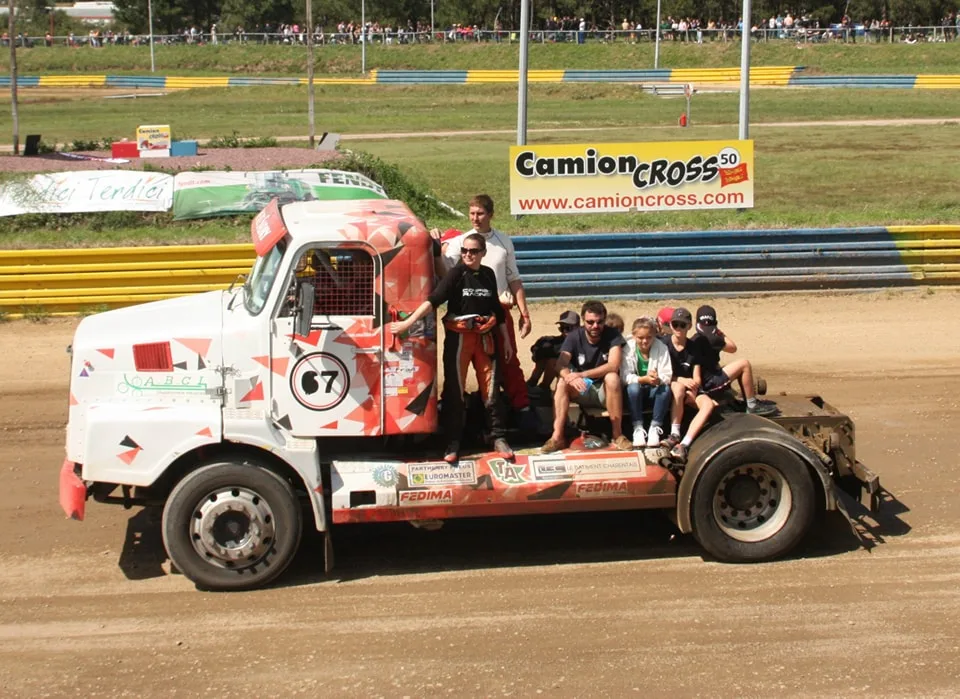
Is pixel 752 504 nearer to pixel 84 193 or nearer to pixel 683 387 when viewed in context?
pixel 683 387

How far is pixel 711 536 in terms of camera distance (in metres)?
7.82

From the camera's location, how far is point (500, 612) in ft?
23.9

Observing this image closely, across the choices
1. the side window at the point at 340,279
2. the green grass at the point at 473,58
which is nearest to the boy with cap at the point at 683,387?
the side window at the point at 340,279

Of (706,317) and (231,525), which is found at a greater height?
(706,317)

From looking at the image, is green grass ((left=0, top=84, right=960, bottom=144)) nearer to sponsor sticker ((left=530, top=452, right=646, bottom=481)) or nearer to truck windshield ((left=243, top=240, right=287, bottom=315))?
sponsor sticker ((left=530, top=452, right=646, bottom=481))

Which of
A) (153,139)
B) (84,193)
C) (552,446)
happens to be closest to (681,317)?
(552,446)

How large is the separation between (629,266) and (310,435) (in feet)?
28.6

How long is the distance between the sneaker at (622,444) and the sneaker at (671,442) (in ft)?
0.71

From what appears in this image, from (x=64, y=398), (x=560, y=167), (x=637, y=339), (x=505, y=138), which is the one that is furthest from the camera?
(x=505, y=138)

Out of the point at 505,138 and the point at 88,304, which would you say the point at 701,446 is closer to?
the point at 88,304

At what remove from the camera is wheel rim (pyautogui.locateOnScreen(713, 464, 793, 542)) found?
25.8 ft

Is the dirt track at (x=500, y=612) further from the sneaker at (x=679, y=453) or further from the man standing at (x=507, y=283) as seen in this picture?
the man standing at (x=507, y=283)

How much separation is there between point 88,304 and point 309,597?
28.7 ft

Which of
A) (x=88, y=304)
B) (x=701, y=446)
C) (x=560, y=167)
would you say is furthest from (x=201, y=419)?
(x=560, y=167)
